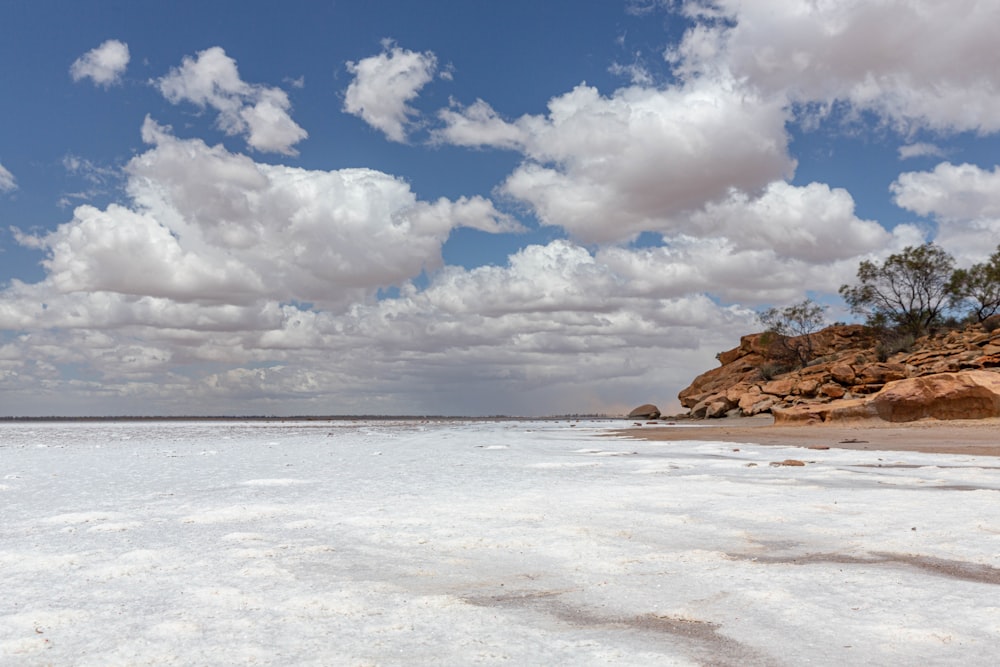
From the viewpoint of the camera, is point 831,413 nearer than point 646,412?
Yes

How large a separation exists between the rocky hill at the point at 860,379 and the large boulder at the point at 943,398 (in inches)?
1.1

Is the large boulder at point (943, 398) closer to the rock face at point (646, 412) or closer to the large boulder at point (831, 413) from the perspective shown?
the large boulder at point (831, 413)

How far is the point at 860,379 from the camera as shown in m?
39.8

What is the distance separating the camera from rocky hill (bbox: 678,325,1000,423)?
2631cm

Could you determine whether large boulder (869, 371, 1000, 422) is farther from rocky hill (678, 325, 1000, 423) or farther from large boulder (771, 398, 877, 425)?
large boulder (771, 398, 877, 425)

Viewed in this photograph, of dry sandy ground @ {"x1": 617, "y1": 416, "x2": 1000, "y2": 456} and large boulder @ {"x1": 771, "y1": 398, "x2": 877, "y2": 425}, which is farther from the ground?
large boulder @ {"x1": 771, "y1": 398, "x2": 877, "y2": 425}

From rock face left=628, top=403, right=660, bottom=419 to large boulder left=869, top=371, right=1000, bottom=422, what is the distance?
4788 centimetres

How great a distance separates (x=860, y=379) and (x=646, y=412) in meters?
38.2

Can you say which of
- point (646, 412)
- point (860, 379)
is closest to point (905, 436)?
point (860, 379)

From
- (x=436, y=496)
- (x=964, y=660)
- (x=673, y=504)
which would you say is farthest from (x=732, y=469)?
(x=964, y=660)

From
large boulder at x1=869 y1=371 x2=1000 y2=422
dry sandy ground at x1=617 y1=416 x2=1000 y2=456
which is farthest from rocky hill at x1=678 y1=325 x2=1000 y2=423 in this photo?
dry sandy ground at x1=617 y1=416 x2=1000 y2=456

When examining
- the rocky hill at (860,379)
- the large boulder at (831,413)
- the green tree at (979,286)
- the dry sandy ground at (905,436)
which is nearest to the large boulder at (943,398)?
the rocky hill at (860,379)

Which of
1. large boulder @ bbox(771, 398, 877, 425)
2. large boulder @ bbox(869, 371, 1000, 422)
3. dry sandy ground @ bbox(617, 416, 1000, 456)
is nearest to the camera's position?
dry sandy ground @ bbox(617, 416, 1000, 456)

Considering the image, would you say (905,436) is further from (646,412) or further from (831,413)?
(646,412)
